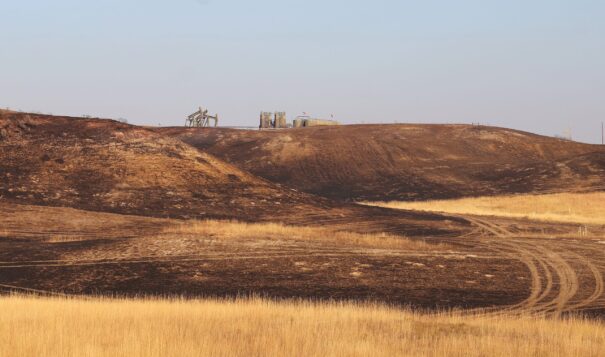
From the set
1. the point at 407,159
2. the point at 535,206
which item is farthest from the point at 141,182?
the point at 407,159

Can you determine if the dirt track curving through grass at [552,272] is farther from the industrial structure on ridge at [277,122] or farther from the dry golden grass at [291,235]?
the industrial structure on ridge at [277,122]

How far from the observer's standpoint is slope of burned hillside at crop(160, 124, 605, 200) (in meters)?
76.9

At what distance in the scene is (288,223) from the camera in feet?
151

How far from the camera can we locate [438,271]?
2792cm

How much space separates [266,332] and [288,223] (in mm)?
31423

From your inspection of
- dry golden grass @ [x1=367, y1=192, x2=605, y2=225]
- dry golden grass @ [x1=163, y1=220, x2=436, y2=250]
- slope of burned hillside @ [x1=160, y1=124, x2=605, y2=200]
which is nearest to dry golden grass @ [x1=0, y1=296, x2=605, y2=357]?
dry golden grass @ [x1=163, y1=220, x2=436, y2=250]

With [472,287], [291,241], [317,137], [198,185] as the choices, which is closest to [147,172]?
[198,185]

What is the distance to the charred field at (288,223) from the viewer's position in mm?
25609

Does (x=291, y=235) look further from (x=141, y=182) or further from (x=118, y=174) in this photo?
(x=118, y=174)

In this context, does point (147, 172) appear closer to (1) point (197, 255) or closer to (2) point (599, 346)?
(1) point (197, 255)

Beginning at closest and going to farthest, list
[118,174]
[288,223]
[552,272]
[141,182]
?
[552,272], [288,223], [141,182], [118,174]

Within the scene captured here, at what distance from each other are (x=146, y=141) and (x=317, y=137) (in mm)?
43553

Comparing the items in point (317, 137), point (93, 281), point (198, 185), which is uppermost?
point (317, 137)

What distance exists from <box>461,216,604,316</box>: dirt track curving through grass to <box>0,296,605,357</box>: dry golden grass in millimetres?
4162
